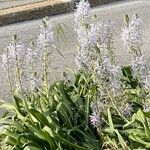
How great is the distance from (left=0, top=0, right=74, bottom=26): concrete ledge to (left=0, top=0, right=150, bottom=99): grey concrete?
23 cm

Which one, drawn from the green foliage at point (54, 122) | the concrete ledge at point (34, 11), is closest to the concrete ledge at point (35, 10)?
the concrete ledge at point (34, 11)

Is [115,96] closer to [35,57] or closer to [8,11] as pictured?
Result: [35,57]

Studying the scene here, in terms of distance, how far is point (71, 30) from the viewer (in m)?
10.2

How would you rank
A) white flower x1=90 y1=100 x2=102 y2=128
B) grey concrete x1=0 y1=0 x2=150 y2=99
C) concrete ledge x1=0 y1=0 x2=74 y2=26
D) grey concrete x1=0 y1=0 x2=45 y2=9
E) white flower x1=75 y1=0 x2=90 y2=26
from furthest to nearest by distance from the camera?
grey concrete x1=0 y1=0 x2=45 y2=9 < concrete ledge x1=0 y1=0 x2=74 y2=26 < grey concrete x1=0 y1=0 x2=150 y2=99 < white flower x1=75 y1=0 x2=90 y2=26 < white flower x1=90 y1=100 x2=102 y2=128

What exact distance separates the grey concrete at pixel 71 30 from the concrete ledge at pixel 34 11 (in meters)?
0.23

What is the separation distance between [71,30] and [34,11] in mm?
1678

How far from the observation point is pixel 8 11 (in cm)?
1169

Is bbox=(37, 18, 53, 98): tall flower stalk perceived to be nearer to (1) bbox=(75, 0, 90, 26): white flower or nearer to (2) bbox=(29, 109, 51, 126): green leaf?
(1) bbox=(75, 0, 90, 26): white flower

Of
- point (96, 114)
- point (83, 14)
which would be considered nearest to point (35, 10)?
point (83, 14)

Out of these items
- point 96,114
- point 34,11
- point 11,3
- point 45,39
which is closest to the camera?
point 96,114

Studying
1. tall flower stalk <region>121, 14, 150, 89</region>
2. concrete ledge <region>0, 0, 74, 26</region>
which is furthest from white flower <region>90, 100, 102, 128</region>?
A: concrete ledge <region>0, 0, 74, 26</region>

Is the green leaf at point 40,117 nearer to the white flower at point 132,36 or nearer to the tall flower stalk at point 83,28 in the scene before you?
the tall flower stalk at point 83,28

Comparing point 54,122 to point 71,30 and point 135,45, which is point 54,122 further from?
point 71,30

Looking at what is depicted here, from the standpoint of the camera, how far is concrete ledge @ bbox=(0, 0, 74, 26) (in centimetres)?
1153
